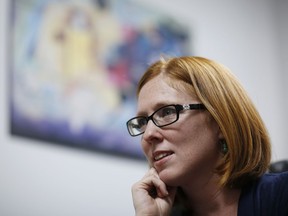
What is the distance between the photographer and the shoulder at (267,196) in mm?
1354

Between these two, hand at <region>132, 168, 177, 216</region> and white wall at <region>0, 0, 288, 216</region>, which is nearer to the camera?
hand at <region>132, 168, 177, 216</region>

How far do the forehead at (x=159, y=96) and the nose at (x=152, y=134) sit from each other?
0.17 feet

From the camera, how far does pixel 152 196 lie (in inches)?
62.9

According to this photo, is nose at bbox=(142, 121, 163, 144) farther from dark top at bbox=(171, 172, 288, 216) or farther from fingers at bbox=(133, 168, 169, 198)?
dark top at bbox=(171, 172, 288, 216)

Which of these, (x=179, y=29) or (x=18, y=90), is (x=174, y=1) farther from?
(x=18, y=90)

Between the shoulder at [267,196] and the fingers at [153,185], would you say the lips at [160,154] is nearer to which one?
the fingers at [153,185]

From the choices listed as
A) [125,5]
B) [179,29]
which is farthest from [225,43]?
[125,5]

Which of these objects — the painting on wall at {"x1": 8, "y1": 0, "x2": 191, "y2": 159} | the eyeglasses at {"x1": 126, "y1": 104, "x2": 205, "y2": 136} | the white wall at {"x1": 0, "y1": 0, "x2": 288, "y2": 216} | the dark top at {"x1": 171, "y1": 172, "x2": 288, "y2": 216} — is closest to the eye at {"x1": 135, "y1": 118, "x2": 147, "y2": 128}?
the eyeglasses at {"x1": 126, "y1": 104, "x2": 205, "y2": 136}

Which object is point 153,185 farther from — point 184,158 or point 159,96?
point 159,96

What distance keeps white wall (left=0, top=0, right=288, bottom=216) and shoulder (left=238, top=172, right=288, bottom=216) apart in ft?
1.78

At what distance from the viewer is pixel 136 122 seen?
162 cm

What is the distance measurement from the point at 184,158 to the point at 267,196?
0.88 feet

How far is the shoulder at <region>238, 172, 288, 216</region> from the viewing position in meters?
1.35

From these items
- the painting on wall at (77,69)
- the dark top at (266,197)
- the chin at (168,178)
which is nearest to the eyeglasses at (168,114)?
the chin at (168,178)
